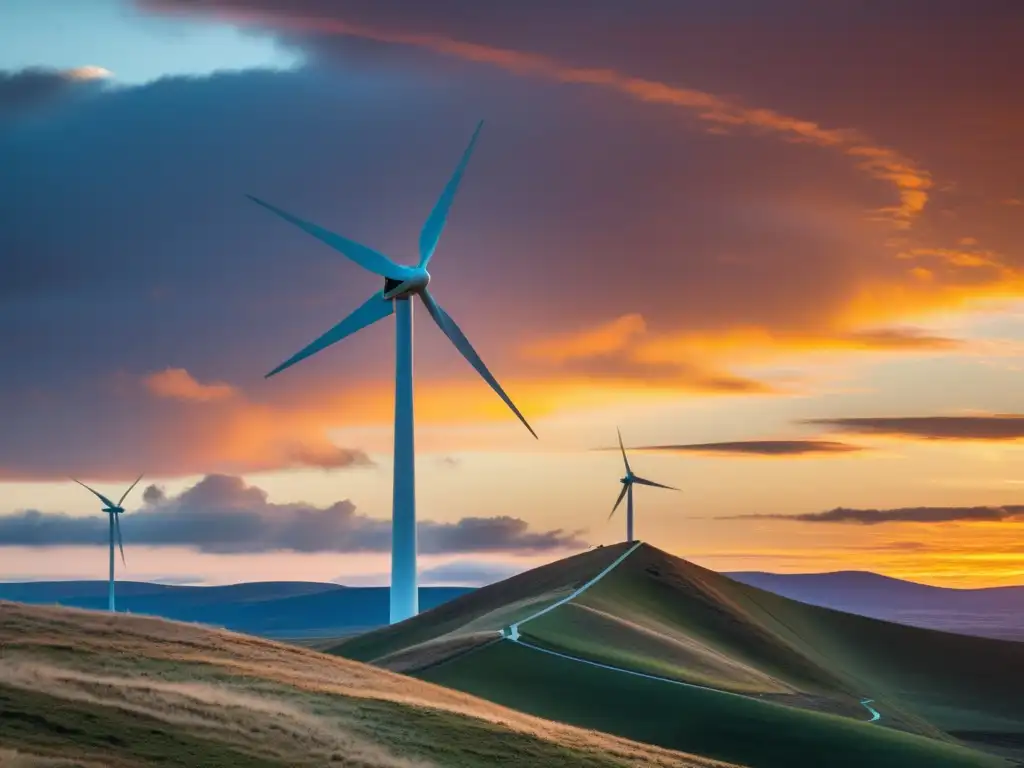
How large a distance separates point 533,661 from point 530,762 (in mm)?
53461

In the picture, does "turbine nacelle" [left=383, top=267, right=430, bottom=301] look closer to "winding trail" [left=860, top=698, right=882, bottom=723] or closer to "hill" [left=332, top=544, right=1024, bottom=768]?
"hill" [left=332, top=544, right=1024, bottom=768]

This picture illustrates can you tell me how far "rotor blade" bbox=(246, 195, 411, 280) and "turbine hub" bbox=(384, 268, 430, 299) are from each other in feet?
1.71

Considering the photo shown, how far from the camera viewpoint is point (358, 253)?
12438cm

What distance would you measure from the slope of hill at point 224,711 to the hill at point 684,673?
81.0ft

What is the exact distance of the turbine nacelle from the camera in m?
122

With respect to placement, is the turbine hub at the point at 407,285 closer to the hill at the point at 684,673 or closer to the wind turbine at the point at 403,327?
the wind turbine at the point at 403,327

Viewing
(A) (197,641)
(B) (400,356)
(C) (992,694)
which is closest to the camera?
(A) (197,641)

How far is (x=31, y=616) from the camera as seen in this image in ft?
225

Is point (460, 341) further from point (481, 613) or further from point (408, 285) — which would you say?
point (481, 613)

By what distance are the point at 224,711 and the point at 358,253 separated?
7102 cm

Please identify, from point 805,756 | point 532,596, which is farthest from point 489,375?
point 532,596

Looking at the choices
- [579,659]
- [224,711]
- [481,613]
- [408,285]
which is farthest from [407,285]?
[224,711]

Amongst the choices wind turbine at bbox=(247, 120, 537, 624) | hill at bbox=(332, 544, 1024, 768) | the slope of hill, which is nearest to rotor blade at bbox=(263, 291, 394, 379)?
wind turbine at bbox=(247, 120, 537, 624)

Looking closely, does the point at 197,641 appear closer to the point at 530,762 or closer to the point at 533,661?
the point at 530,762
